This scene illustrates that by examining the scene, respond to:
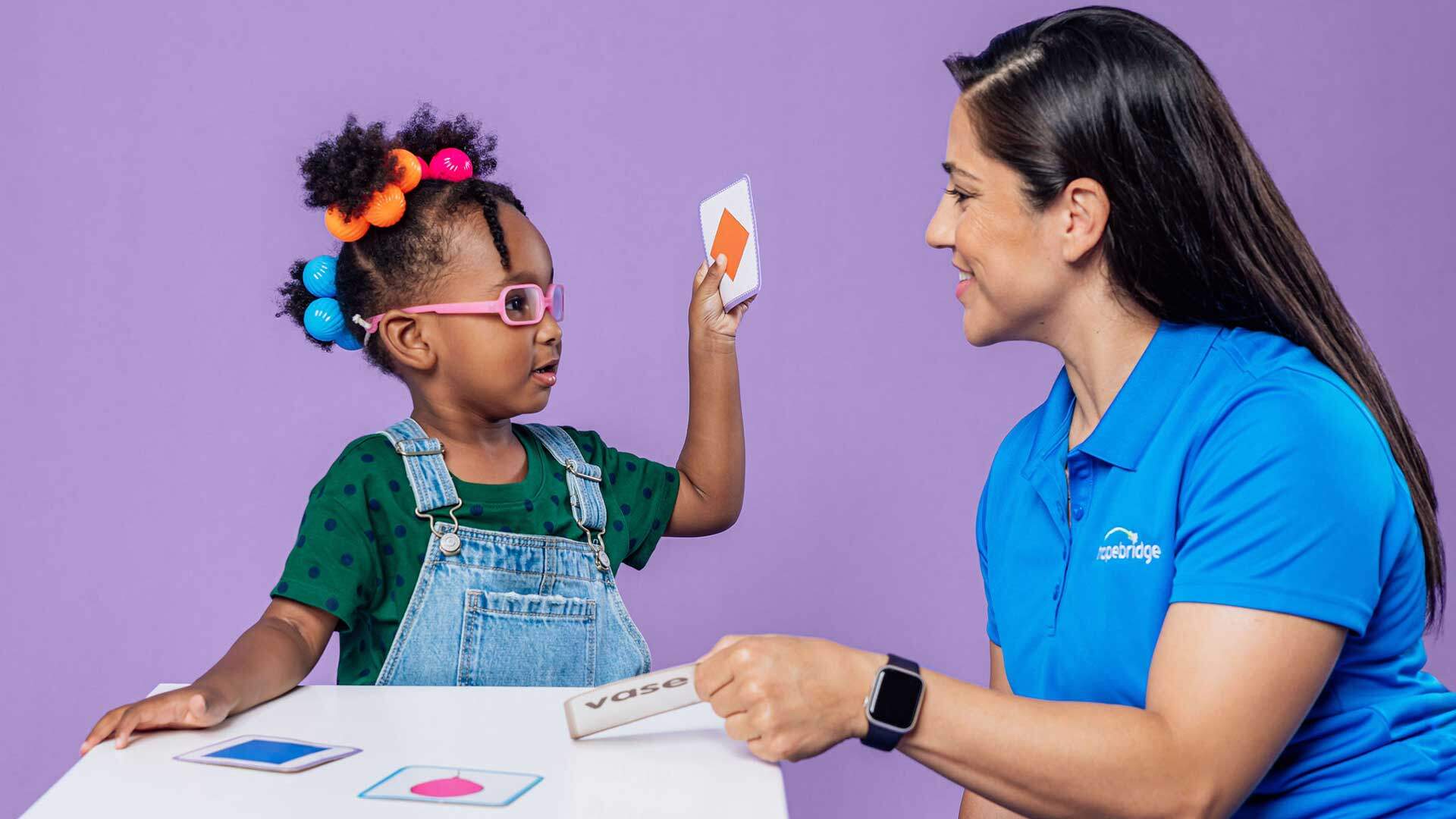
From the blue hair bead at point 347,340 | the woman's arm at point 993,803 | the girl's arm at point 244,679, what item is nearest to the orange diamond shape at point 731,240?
the blue hair bead at point 347,340

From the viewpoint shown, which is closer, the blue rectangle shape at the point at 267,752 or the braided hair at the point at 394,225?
the blue rectangle shape at the point at 267,752

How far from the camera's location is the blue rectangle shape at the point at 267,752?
129cm

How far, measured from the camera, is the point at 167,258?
2816mm

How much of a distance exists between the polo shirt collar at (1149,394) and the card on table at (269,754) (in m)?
0.88

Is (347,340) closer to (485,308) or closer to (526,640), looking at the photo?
(485,308)

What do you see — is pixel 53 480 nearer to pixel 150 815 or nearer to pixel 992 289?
pixel 150 815

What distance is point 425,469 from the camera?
1903 millimetres

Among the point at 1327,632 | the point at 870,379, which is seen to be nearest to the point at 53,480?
the point at 870,379

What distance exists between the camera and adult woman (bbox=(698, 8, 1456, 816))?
1259 mm

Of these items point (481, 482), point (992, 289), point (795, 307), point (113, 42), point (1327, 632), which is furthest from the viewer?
point (795, 307)

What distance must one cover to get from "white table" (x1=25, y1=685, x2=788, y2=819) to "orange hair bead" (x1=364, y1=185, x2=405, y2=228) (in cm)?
78

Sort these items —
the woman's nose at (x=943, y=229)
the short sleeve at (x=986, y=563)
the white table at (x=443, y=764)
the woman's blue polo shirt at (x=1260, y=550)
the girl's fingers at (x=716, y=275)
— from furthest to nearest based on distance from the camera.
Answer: the girl's fingers at (x=716, y=275) < the short sleeve at (x=986, y=563) < the woman's nose at (x=943, y=229) < the woman's blue polo shirt at (x=1260, y=550) < the white table at (x=443, y=764)

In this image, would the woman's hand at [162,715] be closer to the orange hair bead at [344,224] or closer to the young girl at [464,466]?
the young girl at [464,466]

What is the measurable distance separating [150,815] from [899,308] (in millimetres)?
2128
